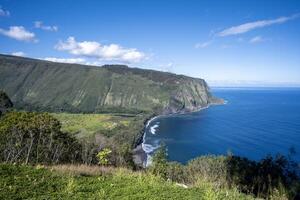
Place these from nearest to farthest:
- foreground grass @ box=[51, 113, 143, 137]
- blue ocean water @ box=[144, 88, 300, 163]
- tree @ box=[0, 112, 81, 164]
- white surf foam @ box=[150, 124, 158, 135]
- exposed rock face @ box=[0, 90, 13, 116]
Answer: tree @ box=[0, 112, 81, 164]
exposed rock face @ box=[0, 90, 13, 116]
blue ocean water @ box=[144, 88, 300, 163]
foreground grass @ box=[51, 113, 143, 137]
white surf foam @ box=[150, 124, 158, 135]

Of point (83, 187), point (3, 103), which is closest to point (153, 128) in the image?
point (3, 103)

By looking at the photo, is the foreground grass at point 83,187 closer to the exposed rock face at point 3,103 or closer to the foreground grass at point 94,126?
the exposed rock face at point 3,103

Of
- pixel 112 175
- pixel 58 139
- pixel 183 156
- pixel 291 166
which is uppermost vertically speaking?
pixel 112 175

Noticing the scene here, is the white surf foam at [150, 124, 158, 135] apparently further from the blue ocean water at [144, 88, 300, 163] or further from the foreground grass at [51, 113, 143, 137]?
the foreground grass at [51, 113, 143, 137]

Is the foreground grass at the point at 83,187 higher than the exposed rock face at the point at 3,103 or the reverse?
higher

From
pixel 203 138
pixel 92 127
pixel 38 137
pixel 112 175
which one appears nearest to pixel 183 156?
pixel 203 138

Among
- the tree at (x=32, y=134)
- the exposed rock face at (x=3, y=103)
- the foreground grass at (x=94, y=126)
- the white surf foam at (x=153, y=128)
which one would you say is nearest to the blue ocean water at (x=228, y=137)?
the white surf foam at (x=153, y=128)

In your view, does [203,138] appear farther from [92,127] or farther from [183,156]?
[92,127]

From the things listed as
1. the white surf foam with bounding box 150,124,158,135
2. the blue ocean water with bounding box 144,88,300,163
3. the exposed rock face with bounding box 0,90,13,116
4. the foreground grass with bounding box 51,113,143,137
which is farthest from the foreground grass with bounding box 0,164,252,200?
the white surf foam with bounding box 150,124,158,135
